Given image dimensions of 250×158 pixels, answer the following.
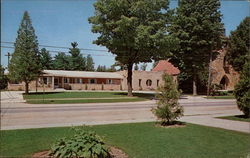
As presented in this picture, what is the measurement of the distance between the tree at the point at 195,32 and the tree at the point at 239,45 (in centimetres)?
636

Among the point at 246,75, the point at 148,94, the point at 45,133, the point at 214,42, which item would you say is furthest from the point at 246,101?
the point at 214,42

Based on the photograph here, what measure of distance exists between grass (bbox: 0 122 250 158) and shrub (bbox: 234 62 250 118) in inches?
169

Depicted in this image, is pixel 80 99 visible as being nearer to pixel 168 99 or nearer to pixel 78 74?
pixel 168 99

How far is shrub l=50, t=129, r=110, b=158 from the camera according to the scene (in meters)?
4.78

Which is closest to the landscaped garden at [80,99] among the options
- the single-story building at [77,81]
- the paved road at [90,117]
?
the paved road at [90,117]

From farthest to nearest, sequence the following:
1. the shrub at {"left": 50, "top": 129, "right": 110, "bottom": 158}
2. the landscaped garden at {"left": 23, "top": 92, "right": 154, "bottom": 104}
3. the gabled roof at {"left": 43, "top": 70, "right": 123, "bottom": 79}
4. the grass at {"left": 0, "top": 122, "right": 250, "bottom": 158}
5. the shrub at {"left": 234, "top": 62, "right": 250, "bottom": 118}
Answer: the gabled roof at {"left": 43, "top": 70, "right": 123, "bottom": 79}, the landscaped garden at {"left": 23, "top": 92, "right": 154, "bottom": 104}, the shrub at {"left": 234, "top": 62, "right": 250, "bottom": 118}, the grass at {"left": 0, "top": 122, "right": 250, "bottom": 158}, the shrub at {"left": 50, "top": 129, "right": 110, "bottom": 158}

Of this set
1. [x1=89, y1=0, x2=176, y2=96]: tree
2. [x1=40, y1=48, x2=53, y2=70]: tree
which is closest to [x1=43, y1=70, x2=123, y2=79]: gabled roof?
[x1=40, y1=48, x2=53, y2=70]: tree

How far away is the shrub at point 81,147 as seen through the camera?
4.78m

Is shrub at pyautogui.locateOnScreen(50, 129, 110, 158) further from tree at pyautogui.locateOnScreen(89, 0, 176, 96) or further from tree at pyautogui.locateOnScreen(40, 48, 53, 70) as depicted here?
tree at pyautogui.locateOnScreen(89, 0, 176, 96)

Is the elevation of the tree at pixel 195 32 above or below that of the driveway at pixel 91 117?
above

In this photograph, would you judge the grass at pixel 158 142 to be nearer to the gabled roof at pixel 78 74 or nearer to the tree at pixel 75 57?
the tree at pixel 75 57

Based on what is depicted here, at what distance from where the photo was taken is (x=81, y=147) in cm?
489

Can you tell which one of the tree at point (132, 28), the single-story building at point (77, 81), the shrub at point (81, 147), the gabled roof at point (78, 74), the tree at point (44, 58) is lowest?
the shrub at point (81, 147)

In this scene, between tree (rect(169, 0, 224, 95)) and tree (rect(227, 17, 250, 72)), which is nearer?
tree (rect(169, 0, 224, 95))
